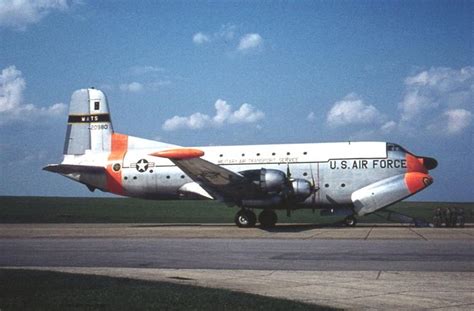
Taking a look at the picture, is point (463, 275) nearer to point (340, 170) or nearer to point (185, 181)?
point (340, 170)

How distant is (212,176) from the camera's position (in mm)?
28672

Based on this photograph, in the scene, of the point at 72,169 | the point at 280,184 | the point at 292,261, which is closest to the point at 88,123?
the point at 72,169

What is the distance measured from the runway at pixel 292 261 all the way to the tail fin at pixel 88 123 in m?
10.3

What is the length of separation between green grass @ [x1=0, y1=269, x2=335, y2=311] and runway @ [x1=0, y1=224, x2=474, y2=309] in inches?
30.8

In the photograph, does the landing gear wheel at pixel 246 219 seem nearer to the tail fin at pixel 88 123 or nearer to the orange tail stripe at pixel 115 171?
the orange tail stripe at pixel 115 171

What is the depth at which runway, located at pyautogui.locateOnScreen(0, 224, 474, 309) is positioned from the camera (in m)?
10.7

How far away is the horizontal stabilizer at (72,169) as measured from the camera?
105ft

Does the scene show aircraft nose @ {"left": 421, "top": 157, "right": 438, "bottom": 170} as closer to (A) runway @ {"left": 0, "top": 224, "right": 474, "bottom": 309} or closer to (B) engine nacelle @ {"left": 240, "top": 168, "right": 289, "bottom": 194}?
(A) runway @ {"left": 0, "top": 224, "right": 474, "bottom": 309}

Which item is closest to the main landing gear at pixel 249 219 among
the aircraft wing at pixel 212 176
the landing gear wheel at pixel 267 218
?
the landing gear wheel at pixel 267 218

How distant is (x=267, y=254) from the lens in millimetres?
17469

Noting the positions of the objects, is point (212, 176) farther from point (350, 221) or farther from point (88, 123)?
point (88, 123)

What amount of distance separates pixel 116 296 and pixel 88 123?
88.3 ft

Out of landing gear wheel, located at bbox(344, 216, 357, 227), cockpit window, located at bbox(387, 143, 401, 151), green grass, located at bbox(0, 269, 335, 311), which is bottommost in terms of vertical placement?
green grass, located at bbox(0, 269, 335, 311)

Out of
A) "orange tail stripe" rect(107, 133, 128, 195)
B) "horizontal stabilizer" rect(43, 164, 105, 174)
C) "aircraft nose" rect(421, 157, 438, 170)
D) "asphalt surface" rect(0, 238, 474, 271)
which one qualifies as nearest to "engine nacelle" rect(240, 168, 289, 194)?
"asphalt surface" rect(0, 238, 474, 271)
